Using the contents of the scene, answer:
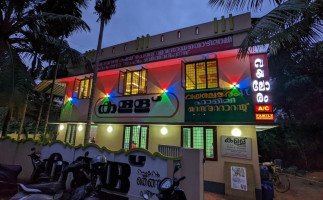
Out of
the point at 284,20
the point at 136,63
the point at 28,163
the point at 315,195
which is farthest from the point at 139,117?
the point at 315,195

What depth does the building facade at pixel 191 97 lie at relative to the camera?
8.41 meters

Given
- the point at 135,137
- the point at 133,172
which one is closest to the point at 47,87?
the point at 135,137

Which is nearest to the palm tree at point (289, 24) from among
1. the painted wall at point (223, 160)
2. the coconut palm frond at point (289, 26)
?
the coconut palm frond at point (289, 26)

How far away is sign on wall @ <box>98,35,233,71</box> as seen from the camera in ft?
30.9

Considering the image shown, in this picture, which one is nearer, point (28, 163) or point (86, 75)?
point (28, 163)

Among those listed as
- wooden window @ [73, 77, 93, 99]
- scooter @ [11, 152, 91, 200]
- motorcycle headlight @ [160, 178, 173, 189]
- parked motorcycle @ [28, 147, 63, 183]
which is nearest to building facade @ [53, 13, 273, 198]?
wooden window @ [73, 77, 93, 99]

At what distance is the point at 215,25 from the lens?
394 inches

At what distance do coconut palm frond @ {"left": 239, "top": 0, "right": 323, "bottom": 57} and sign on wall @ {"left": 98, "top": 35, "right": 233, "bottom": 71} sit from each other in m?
4.60

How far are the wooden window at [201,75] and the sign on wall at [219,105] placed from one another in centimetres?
56

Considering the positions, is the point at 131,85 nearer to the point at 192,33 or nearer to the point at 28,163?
the point at 192,33

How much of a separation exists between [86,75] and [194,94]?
9624 millimetres

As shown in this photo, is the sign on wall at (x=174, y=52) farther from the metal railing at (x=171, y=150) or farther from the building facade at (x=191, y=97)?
the metal railing at (x=171, y=150)

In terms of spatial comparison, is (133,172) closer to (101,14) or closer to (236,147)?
(236,147)

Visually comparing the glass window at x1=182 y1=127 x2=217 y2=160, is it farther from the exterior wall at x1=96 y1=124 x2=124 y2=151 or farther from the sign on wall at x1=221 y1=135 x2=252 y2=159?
the exterior wall at x1=96 y1=124 x2=124 y2=151
